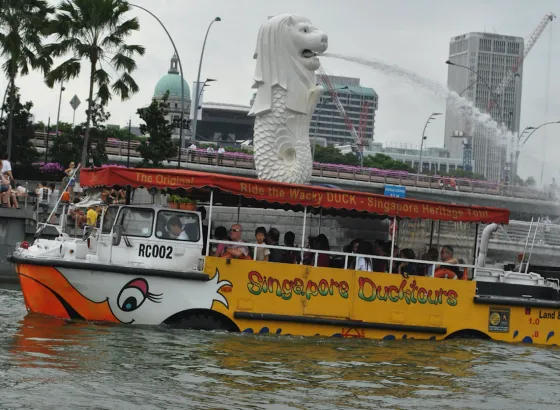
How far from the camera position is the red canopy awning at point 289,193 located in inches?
617

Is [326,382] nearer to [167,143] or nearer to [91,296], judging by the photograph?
[91,296]

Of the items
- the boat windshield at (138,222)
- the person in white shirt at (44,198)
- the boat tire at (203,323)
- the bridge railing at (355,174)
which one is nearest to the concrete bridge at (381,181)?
the bridge railing at (355,174)

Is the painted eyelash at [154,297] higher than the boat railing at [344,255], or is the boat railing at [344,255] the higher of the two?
the boat railing at [344,255]

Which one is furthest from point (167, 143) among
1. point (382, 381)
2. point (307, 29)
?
point (382, 381)

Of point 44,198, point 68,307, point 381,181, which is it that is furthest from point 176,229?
point 381,181

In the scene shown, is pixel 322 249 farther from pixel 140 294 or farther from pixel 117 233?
pixel 117 233

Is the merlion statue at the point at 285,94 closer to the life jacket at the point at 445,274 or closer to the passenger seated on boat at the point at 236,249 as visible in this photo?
the life jacket at the point at 445,274

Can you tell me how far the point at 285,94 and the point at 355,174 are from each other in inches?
1446

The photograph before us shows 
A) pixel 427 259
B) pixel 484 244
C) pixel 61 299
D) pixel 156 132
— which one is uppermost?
pixel 156 132

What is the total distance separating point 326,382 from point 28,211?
17.2 metres

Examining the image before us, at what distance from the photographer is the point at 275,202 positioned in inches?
657

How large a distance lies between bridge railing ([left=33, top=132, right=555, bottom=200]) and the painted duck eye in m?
39.0

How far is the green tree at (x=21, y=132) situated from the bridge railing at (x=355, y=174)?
934cm

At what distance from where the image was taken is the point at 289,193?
53.2 feet
